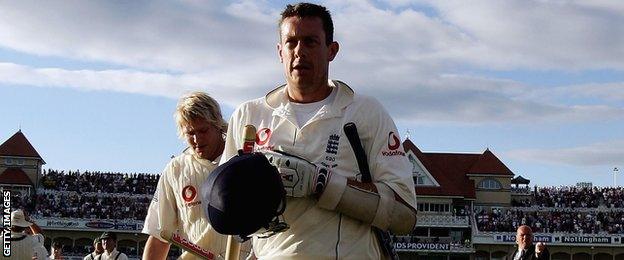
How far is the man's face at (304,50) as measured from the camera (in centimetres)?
370

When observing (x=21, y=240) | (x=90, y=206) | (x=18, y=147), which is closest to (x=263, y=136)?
(x=21, y=240)

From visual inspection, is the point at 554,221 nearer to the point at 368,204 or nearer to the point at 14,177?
the point at 14,177

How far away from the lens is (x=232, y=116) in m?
4.05

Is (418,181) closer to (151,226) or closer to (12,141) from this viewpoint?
(12,141)

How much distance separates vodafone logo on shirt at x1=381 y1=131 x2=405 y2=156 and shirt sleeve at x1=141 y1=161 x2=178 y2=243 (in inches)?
92.8

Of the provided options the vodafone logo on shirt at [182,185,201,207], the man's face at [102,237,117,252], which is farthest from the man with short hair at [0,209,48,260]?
the vodafone logo on shirt at [182,185,201,207]

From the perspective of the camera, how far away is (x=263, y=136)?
12.5 ft

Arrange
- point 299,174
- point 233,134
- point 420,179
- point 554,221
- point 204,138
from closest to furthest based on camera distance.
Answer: point 299,174
point 233,134
point 204,138
point 554,221
point 420,179

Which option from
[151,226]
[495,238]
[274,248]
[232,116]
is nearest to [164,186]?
[151,226]

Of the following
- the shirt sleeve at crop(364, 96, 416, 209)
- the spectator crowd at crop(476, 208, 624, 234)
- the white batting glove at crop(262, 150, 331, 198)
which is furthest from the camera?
the spectator crowd at crop(476, 208, 624, 234)

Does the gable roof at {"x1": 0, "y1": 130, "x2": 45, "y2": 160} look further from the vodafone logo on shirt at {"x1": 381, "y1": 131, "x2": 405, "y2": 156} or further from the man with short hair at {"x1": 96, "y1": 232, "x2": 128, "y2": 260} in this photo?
the vodafone logo on shirt at {"x1": 381, "y1": 131, "x2": 405, "y2": 156}

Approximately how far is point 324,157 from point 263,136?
267 mm

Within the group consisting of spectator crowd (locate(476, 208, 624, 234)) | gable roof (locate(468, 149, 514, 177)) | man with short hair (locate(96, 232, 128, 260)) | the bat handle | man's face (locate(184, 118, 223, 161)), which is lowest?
spectator crowd (locate(476, 208, 624, 234))

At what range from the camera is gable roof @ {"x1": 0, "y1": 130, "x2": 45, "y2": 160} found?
283 feet
